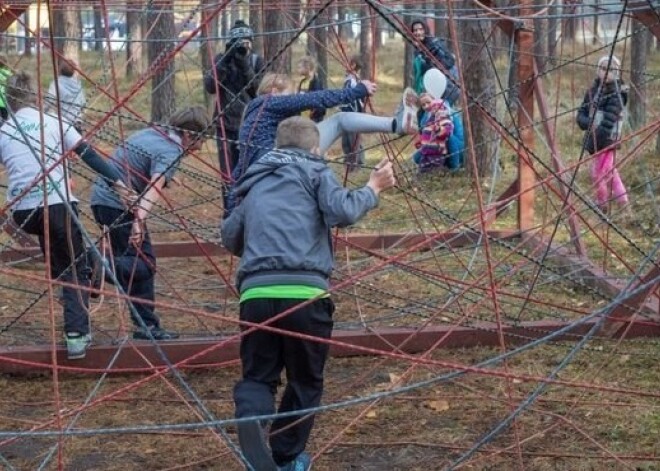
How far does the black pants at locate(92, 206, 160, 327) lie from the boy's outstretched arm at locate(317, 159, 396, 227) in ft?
5.07

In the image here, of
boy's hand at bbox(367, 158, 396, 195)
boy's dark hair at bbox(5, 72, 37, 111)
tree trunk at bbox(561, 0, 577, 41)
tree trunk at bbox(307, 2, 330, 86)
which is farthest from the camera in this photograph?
tree trunk at bbox(307, 2, 330, 86)

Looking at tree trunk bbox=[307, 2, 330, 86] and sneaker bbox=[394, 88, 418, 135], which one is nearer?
sneaker bbox=[394, 88, 418, 135]

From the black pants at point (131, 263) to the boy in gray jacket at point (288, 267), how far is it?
1420 millimetres

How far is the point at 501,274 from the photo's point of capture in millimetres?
5434

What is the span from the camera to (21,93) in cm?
396

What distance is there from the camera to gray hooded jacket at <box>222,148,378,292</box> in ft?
9.30

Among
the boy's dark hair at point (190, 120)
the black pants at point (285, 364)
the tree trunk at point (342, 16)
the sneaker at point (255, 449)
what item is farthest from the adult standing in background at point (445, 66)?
the sneaker at point (255, 449)

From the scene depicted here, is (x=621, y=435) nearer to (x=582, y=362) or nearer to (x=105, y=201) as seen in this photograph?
(x=582, y=362)

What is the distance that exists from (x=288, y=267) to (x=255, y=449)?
1.54ft

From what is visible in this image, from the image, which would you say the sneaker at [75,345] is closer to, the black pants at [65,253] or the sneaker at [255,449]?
the black pants at [65,253]

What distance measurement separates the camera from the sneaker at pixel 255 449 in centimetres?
276

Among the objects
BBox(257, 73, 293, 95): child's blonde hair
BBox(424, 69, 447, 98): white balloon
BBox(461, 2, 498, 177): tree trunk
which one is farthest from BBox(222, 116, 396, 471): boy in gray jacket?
BBox(461, 2, 498, 177): tree trunk

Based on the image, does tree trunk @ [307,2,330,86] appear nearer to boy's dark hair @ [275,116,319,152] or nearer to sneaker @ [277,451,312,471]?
boy's dark hair @ [275,116,319,152]

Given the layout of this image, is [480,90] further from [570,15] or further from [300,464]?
[300,464]
